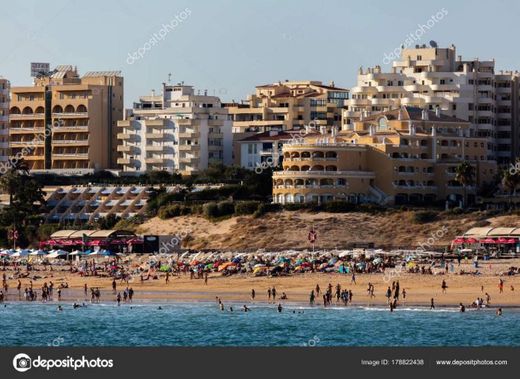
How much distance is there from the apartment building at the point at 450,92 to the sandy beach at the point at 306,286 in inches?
1933

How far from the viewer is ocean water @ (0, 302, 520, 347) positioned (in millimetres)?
91688

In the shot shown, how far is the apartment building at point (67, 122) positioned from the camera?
177 m

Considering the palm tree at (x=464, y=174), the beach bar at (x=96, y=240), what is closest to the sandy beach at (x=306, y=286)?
the beach bar at (x=96, y=240)

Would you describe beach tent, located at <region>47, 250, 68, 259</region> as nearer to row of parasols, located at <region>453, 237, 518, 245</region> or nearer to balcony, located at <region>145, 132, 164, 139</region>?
row of parasols, located at <region>453, 237, 518, 245</region>

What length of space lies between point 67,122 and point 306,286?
69750 millimetres

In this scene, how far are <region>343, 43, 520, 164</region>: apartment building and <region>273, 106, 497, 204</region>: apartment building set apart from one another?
472 inches

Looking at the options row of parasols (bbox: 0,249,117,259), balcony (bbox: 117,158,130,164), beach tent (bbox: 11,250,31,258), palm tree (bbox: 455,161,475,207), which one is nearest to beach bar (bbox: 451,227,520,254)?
palm tree (bbox: 455,161,475,207)

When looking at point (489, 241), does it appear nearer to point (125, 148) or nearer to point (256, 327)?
point (256, 327)

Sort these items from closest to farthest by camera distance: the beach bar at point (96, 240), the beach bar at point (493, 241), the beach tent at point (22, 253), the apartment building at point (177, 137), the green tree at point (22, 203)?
the beach bar at point (493, 241), the beach tent at point (22, 253), the beach bar at point (96, 240), the green tree at point (22, 203), the apartment building at point (177, 137)

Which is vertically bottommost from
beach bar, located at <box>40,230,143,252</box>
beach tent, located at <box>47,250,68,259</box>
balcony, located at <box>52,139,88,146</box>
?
beach tent, located at <box>47,250,68,259</box>

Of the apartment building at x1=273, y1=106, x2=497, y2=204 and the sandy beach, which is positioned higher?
→ the apartment building at x1=273, y1=106, x2=497, y2=204

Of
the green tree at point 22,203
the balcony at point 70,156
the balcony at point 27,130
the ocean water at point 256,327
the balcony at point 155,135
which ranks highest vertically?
the balcony at point 27,130

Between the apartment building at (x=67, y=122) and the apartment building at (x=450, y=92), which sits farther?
the apartment building at (x=67, y=122)

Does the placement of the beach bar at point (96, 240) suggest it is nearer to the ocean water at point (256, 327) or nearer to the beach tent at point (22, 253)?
the beach tent at point (22, 253)
